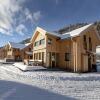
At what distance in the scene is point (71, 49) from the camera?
2398 centimetres

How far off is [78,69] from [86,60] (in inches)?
71.7

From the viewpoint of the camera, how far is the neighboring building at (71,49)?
22.8 m

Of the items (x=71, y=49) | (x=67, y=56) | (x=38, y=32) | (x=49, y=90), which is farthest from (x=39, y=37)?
(x=49, y=90)

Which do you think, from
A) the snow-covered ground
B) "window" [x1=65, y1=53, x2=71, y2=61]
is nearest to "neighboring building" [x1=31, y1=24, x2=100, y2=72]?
"window" [x1=65, y1=53, x2=71, y2=61]

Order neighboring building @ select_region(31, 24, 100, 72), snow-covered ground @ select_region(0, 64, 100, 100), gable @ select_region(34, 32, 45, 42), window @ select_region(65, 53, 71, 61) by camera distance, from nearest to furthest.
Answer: snow-covered ground @ select_region(0, 64, 100, 100) < neighboring building @ select_region(31, 24, 100, 72) < window @ select_region(65, 53, 71, 61) < gable @ select_region(34, 32, 45, 42)

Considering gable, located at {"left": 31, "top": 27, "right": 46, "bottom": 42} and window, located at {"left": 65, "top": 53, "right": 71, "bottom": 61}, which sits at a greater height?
gable, located at {"left": 31, "top": 27, "right": 46, "bottom": 42}

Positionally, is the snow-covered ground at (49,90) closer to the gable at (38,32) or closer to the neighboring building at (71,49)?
the neighboring building at (71,49)

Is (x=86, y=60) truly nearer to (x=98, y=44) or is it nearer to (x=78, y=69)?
(x=78, y=69)

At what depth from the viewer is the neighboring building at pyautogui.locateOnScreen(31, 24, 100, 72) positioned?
899 inches

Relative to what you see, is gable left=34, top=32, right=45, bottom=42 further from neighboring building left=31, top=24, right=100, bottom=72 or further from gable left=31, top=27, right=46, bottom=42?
gable left=31, top=27, right=46, bottom=42

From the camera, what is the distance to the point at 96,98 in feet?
27.7

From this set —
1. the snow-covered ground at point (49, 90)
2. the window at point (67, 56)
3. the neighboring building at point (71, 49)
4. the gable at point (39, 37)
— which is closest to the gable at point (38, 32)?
the neighboring building at point (71, 49)

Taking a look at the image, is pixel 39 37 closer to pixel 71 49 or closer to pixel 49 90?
pixel 71 49

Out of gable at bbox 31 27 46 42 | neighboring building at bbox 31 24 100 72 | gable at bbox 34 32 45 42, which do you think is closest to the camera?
neighboring building at bbox 31 24 100 72
